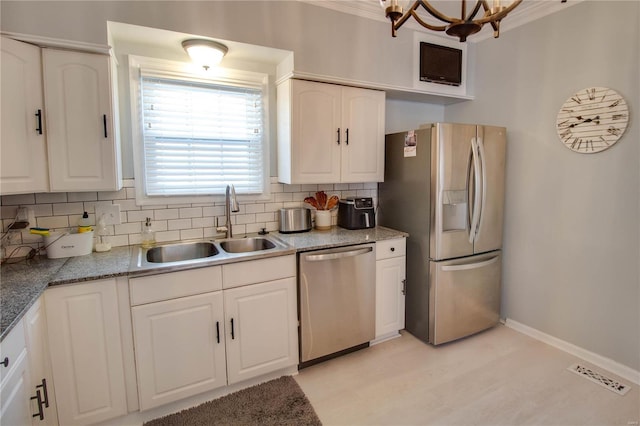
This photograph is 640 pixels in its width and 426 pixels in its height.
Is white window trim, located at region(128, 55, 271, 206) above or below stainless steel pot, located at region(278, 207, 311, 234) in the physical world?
above

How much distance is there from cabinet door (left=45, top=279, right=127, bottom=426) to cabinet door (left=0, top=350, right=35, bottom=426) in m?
0.26

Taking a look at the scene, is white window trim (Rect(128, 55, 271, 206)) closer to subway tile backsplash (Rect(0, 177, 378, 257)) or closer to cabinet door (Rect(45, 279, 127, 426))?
subway tile backsplash (Rect(0, 177, 378, 257))

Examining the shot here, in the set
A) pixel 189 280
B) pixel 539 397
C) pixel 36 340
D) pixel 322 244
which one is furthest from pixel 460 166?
pixel 36 340

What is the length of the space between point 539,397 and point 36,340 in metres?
2.75

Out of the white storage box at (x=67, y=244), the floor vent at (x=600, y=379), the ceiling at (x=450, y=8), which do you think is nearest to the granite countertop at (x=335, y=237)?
the white storage box at (x=67, y=244)

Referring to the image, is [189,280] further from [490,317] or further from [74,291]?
[490,317]

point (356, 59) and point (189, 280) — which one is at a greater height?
point (356, 59)

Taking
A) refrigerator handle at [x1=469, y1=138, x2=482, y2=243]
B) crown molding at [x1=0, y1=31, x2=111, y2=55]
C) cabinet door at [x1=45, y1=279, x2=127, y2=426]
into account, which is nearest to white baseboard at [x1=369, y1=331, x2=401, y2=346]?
refrigerator handle at [x1=469, y1=138, x2=482, y2=243]

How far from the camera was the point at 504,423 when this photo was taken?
6.11 feet

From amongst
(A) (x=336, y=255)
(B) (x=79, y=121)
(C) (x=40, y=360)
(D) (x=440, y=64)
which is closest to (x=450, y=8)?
(D) (x=440, y=64)

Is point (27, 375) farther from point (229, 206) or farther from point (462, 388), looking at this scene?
point (462, 388)

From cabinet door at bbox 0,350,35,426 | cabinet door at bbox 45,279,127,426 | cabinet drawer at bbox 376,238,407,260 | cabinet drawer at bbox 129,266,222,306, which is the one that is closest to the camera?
cabinet door at bbox 0,350,35,426

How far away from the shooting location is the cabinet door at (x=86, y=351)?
162cm

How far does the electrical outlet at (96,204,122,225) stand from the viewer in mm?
2207
